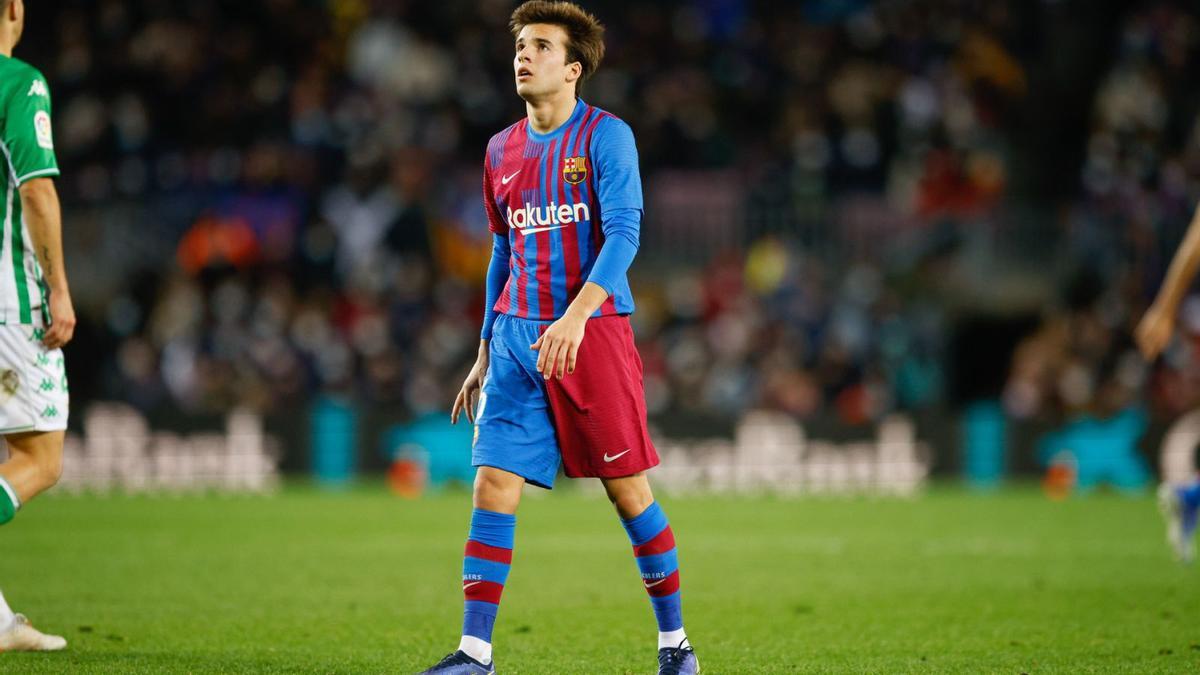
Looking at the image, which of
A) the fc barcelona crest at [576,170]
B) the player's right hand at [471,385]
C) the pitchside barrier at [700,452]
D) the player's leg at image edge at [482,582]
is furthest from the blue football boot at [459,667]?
the pitchside barrier at [700,452]

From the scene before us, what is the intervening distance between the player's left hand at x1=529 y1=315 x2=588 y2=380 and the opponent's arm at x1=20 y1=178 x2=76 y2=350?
1.83 meters

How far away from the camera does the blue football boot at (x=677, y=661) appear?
5.49 meters

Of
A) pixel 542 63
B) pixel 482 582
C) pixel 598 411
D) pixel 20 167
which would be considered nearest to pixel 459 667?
pixel 482 582

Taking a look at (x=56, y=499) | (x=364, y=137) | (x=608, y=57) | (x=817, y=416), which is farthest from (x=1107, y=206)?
(x=56, y=499)

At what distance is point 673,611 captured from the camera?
5586 mm

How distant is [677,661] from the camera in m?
5.51

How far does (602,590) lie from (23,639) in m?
3.54

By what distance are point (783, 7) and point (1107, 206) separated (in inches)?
217

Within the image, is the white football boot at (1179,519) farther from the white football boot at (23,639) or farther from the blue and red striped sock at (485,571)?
the white football boot at (23,639)

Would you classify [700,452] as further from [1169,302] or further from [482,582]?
[482,582]

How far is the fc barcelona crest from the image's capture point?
5449mm

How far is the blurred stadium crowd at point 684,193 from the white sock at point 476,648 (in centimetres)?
1179

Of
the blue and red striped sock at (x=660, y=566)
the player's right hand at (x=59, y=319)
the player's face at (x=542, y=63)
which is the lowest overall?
the blue and red striped sock at (x=660, y=566)

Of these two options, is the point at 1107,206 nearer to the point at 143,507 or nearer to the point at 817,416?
the point at 817,416
